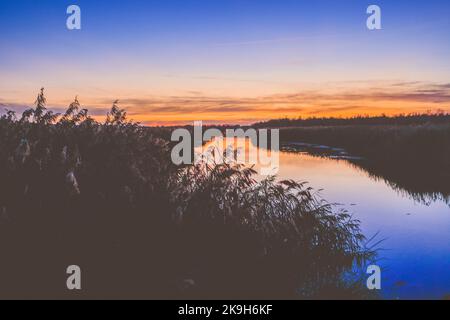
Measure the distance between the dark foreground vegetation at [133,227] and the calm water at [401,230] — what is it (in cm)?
99

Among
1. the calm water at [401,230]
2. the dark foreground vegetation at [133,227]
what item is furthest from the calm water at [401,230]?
the dark foreground vegetation at [133,227]

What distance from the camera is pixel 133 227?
7.89 m

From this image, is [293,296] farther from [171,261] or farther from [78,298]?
[78,298]

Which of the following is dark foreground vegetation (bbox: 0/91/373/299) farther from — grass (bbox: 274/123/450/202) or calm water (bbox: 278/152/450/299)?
grass (bbox: 274/123/450/202)

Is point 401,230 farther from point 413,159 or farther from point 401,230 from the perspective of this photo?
point 413,159

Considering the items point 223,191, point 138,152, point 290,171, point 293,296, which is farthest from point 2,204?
point 290,171

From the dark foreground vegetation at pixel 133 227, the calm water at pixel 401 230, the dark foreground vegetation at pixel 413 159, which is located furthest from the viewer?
the dark foreground vegetation at pixel 413 159

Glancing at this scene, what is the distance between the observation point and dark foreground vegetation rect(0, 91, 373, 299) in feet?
23.9

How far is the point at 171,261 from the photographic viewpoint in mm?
7770

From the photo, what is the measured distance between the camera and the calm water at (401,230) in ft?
30.0

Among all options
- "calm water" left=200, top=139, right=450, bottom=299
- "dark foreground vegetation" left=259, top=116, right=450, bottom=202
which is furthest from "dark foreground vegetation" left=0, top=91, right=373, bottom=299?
"dark foreground vegetation" left=259, top=116, right=450, bottom=202

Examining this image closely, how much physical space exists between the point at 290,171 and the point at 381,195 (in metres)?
9.60

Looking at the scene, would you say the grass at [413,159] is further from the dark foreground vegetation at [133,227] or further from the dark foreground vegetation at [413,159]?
the dark foreground vegetation at [133,227]
